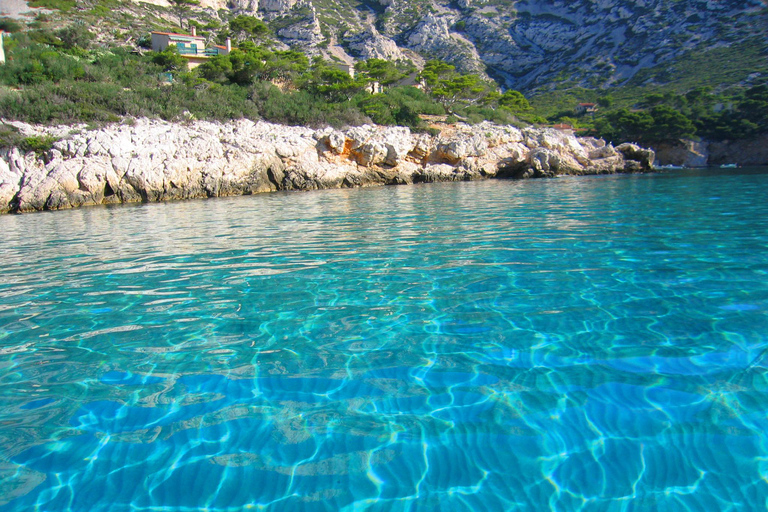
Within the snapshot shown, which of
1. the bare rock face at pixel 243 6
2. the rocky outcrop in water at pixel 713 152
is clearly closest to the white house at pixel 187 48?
the bare rock face at pixel 243 6

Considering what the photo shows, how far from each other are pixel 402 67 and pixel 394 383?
171 feet

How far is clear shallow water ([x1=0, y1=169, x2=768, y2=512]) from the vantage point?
6.68ft

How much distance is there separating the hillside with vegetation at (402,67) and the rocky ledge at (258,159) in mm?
2241

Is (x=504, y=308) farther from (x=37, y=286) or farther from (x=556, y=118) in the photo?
(x=556, y=118)

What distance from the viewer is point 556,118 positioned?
162ft

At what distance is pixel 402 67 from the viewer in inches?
1971

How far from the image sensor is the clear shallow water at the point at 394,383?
2.04 metres

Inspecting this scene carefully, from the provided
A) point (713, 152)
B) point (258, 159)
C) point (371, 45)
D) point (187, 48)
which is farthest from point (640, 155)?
point (371, 45)

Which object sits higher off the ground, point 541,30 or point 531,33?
point 541,30

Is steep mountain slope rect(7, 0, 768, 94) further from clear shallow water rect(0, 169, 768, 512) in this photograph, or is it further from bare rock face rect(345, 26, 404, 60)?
clear shallow water rect(0, 169, 768, 512)

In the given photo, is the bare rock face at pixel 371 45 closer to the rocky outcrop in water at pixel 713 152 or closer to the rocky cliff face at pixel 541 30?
the rocky cliff face at pixel 541 30

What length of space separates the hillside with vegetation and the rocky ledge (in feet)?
7.35

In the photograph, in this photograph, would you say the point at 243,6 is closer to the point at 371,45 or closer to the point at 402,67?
the point at 371,45

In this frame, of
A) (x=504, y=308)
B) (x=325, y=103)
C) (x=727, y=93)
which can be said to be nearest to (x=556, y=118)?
(x=727, y=93)
